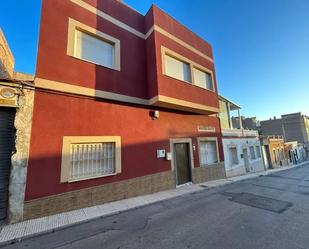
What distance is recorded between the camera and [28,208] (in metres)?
4.80

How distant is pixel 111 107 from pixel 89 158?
228 cm

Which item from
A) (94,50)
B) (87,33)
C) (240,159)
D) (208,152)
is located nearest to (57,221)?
(94,50)

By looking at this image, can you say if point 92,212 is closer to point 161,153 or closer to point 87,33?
point 161,153

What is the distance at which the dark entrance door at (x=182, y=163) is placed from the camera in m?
9.01

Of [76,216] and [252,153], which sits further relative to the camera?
[252,153]

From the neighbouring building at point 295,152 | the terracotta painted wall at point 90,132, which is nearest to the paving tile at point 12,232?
the terracotta painted wall at point 90,132

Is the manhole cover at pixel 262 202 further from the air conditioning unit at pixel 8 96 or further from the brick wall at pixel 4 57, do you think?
the brick wall at pixel 4 57

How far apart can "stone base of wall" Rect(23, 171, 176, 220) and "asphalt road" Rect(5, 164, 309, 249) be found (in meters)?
1.18

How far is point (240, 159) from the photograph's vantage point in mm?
14438

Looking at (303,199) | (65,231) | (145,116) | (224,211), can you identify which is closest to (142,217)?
(65,231)

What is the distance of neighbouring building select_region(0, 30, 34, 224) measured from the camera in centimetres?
468

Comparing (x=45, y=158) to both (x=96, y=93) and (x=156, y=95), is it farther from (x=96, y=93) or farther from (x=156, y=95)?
(x=156, y=95)

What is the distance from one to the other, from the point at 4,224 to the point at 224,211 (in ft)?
21.4

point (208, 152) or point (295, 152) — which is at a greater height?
point (208, 152)
